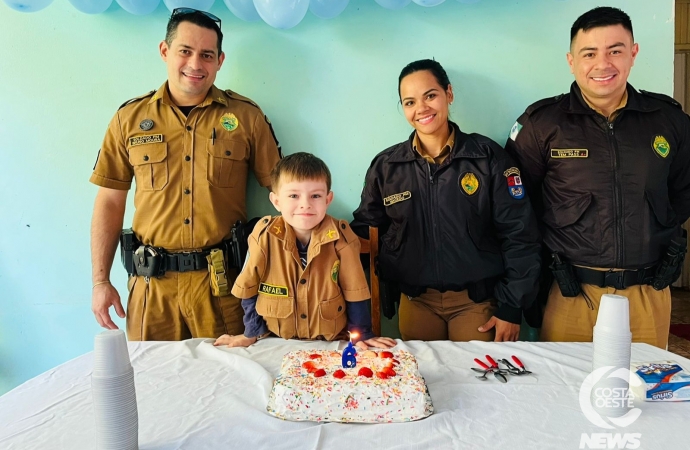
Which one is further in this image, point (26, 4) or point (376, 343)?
point (26, 4)

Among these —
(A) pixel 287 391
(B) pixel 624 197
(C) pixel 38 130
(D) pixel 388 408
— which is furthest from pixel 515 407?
(C) pixel 38 130

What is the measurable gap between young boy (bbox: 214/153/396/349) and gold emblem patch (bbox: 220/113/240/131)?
Result: 1.66 feet

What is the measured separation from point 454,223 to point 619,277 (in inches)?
28.1

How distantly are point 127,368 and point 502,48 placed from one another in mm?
2020

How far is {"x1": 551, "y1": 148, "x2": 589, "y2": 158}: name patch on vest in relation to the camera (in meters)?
1.88

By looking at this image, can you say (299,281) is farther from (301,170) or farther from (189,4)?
(189,4)

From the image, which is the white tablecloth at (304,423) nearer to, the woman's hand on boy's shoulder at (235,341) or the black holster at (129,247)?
the woman's hand on boy's shoulder at (235,341)

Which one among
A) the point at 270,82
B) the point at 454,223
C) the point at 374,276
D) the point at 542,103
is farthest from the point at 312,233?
the point at 542,103

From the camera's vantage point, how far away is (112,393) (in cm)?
86

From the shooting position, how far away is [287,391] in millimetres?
1043

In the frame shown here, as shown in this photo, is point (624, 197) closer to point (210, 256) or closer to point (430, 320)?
point (430, 320)

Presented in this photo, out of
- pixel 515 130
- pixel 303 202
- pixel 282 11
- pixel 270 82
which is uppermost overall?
pixel 282 11

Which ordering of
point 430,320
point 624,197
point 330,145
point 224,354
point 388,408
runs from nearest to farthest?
point 388,408, point 224,354, point 624,197, point 430,320, point 330,145

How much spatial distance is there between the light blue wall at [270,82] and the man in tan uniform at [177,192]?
0.83 feet
